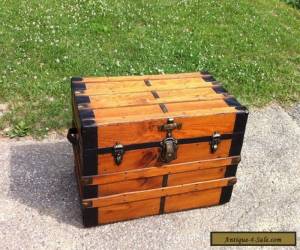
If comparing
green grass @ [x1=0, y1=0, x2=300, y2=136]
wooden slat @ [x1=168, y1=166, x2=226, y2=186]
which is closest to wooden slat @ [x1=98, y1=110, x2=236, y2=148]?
wooden slat @ [x1=168, y1=166, x2=226, y2=186]

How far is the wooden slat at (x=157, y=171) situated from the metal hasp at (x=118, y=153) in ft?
0.52

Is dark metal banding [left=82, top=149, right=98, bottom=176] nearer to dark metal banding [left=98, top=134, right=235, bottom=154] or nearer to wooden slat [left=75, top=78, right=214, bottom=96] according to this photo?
dark metal banding [left=98, top=134, right=235, bottom=154]

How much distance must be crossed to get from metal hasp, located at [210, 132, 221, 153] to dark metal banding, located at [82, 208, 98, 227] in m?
1.34

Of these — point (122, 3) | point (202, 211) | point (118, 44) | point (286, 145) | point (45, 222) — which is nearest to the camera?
point (45, 222)

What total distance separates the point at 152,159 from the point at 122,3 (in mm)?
6927

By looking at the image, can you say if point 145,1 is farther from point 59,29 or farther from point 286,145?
point 286,145

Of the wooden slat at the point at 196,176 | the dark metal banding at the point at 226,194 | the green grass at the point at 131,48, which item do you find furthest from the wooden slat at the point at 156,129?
the green grass at the point at 131,48

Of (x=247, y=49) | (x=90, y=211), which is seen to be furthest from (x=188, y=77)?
(x=247, y=49)

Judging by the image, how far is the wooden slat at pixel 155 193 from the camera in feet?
15.0

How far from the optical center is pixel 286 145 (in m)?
6.53

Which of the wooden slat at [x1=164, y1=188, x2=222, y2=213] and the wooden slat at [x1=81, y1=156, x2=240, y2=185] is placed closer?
the wooden slat at [x1=81, y1=156, x2=240, y2=185]

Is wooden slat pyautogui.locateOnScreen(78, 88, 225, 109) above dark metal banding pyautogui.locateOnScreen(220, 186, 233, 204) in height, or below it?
above

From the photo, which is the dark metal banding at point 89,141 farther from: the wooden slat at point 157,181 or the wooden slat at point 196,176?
the wooden slat at point 196,176

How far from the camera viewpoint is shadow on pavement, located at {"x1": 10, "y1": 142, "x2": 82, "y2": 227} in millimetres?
4955
